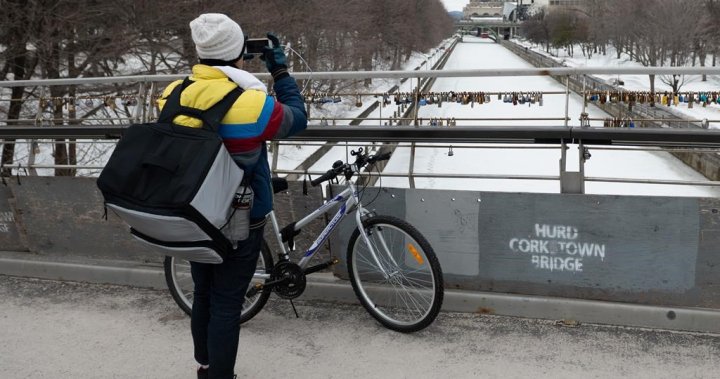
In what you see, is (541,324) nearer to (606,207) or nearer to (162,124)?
(606,207)

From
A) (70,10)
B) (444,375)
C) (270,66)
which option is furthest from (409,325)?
(70,10)

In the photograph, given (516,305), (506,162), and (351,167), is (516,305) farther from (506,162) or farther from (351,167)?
(506,162)

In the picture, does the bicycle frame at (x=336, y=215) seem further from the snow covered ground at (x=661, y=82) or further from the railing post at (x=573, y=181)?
the snow covered ground at (x=661, y=82)

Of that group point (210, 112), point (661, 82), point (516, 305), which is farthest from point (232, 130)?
point (661, 82)

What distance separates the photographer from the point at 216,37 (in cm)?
323

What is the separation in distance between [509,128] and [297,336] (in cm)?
224

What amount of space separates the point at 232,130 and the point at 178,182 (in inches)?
13.5

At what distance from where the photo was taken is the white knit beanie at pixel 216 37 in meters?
3.22

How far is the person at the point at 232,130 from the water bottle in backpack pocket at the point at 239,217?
0.08 m

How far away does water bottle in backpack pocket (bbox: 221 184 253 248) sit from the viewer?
3361 millimetres

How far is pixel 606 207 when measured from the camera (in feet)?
15.1

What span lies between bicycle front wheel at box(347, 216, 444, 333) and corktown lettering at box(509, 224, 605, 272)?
30.5 inches

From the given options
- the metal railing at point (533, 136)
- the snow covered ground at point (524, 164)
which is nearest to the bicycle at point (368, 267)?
the metal railing at point (533, 136)

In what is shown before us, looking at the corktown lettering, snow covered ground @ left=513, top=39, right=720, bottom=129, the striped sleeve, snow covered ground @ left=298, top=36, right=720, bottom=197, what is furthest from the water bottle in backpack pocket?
snow covered ground @ left=298, top=36, right=720, bottom=197
